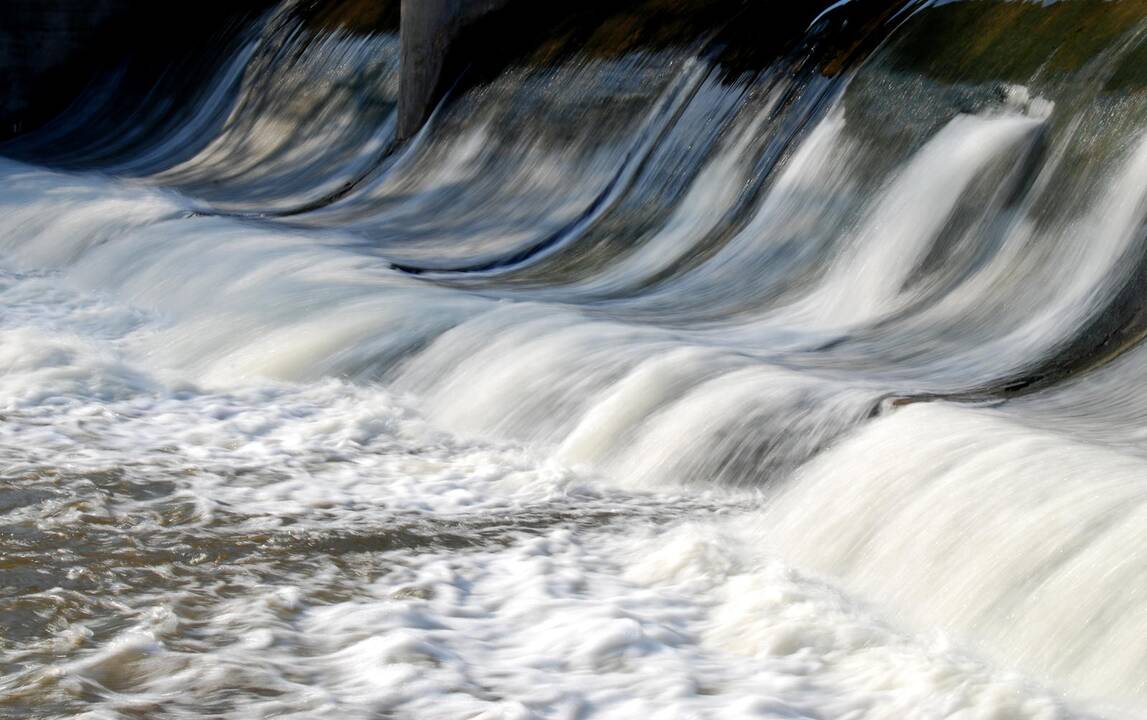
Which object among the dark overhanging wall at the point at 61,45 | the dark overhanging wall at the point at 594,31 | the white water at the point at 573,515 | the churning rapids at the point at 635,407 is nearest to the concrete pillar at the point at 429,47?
the dark overhanging wall at the point at 594,31

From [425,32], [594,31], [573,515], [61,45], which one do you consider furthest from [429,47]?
[573,515]

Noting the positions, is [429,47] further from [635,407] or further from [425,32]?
[635,407]

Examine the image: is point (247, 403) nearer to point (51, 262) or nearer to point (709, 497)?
point (709, 497)

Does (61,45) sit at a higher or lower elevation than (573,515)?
higher

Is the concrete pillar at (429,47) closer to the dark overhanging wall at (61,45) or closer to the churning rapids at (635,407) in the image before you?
the churning rapids at (635,407)

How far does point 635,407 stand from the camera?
16.5ft

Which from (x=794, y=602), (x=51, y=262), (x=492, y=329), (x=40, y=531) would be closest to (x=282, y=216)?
(x=51, y=262)

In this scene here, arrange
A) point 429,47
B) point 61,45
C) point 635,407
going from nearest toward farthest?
point 635,407 → point 429,47 → point 61,45

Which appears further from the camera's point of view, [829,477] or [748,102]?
[748,102]

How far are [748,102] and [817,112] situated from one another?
51cm

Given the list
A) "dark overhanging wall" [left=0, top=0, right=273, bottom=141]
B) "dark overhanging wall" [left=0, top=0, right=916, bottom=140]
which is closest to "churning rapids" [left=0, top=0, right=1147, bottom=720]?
"dark overhanging wall" [left=0, top=0, right=916, bottom=140]

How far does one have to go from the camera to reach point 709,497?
15.1 ft

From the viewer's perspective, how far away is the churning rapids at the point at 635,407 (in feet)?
11.4

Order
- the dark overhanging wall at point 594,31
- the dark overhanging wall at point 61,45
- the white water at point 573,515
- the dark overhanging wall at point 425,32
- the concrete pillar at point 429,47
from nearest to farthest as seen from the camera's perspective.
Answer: the white water at point 573,515, the dark overhanging wall at point 594,31, the dark overhanging wall at point 425,32, the concrete pillar at point 429,47, the dark overhanging wall at point 61,45
